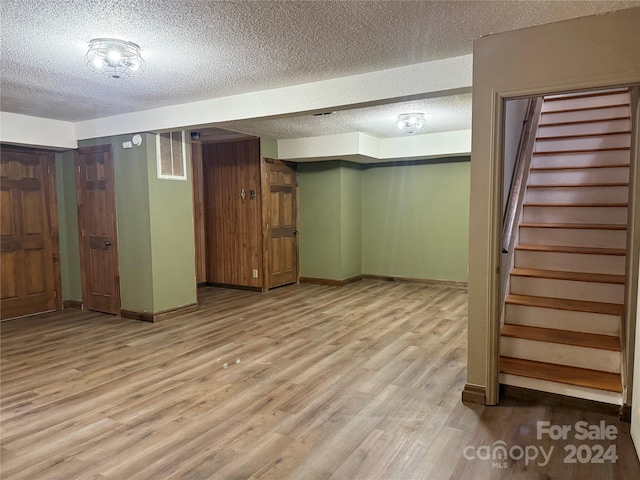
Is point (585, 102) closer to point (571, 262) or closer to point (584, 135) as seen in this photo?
point (584, 135)

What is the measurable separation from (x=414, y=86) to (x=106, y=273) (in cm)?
428

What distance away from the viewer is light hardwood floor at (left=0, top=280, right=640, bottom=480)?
2.25 metres

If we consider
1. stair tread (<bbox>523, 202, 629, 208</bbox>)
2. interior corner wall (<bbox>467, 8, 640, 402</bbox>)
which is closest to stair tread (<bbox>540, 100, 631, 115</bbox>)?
stair tread (<bbox>523, 202, 629, 208</bbox>)

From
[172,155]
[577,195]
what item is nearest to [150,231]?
[172,155]

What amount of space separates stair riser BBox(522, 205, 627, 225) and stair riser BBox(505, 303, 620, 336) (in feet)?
3.43

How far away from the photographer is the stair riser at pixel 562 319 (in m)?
3.07

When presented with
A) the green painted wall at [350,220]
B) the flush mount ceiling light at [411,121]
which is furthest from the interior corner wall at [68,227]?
the flush mount ceiling light at [411,121]

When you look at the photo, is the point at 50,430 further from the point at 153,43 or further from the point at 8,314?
the point at 8,314

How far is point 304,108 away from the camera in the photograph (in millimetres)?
3785

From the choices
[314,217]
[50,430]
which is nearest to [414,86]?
[50,430]

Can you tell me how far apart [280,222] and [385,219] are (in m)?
1.82

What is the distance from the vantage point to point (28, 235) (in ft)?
17.7

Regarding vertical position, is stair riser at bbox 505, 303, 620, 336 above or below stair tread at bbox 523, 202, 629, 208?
below

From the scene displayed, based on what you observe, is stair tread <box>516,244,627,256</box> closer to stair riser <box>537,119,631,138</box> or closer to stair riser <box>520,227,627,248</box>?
stair riser <box>520,227,627,248</box>
